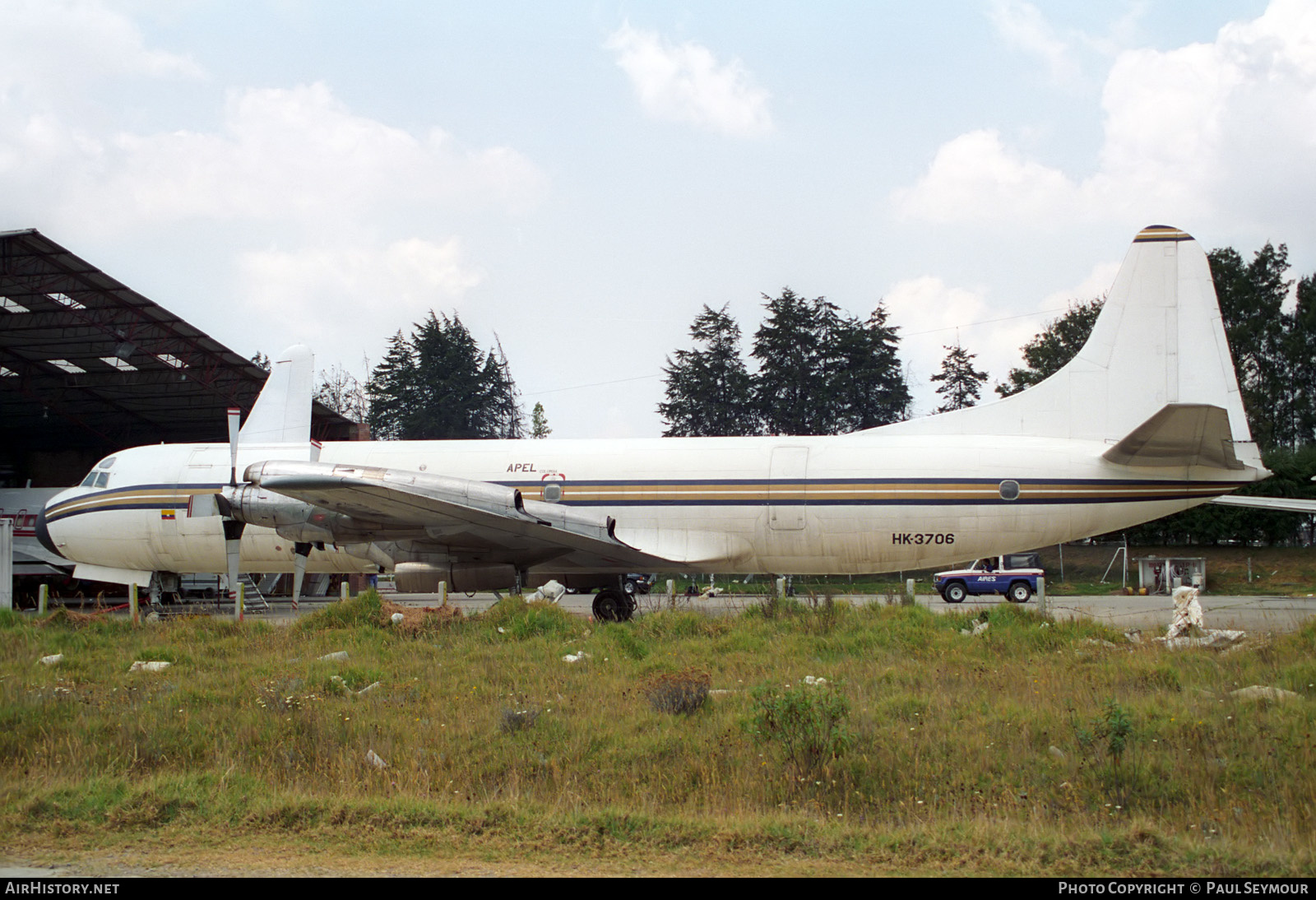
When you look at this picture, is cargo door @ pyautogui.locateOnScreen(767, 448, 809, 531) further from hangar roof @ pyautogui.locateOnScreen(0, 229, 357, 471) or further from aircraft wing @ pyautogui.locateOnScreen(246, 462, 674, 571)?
hangar roof @ pyautogui.locateOnScreen(0, 229, 357, 471)

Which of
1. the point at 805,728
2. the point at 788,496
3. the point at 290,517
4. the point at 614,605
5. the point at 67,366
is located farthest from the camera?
the point at 67,366

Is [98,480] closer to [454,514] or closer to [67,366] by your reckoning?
[454,514]

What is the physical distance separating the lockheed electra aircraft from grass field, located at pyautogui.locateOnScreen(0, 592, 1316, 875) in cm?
330

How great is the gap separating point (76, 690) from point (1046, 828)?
10.5 metres

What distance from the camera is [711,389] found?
5806 cm

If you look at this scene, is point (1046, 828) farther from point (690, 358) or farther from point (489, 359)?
point (489, 359)

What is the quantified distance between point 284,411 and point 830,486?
48.5 feet

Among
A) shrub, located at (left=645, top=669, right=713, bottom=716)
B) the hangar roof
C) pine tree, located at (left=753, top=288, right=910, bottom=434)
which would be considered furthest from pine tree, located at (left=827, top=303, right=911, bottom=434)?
shrub, located at (left=645, top=669, right=713, bottom=716)

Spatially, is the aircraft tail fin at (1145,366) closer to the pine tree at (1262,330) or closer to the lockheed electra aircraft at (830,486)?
the lockheed electra aircraft at (830,486)

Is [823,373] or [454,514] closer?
[454,514]

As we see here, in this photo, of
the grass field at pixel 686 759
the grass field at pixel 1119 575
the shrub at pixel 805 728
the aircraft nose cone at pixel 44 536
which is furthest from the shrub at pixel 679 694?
the grass field at pixel 1119 575

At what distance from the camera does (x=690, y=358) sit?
5984 centimetres

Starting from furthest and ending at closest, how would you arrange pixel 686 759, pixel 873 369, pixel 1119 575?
pixel 873 369
pixel 1119 575
pixel 686 759

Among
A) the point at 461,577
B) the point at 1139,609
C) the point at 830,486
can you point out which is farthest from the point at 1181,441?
the point at 461,577
